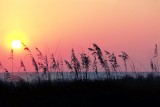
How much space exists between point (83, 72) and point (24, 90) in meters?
4.97

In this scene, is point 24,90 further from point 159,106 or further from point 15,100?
point 159,106

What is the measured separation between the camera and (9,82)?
14641 millimetres

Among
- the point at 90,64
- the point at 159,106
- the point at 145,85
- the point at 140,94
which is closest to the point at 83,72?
the point at 90,64

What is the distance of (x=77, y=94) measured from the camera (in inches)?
540

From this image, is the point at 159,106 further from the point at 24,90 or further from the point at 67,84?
the point at 24,90

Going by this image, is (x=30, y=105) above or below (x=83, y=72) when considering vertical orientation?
below

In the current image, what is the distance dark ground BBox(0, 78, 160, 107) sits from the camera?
42.4 feet

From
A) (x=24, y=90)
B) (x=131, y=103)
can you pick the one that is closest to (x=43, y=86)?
(x=24, y=90)

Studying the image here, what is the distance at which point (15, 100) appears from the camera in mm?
12969

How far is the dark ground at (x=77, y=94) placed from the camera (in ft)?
42.4

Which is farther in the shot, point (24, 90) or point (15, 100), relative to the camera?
point (24, 90)

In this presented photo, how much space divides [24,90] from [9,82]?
1.06 metres

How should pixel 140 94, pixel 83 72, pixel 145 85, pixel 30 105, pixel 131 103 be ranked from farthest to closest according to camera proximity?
pixel 83 72 → pixel 145 85 → pixel 140 94 → pixel 131 103 → pixel 30 105

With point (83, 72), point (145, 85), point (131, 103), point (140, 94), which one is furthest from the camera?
point (83, 72)
